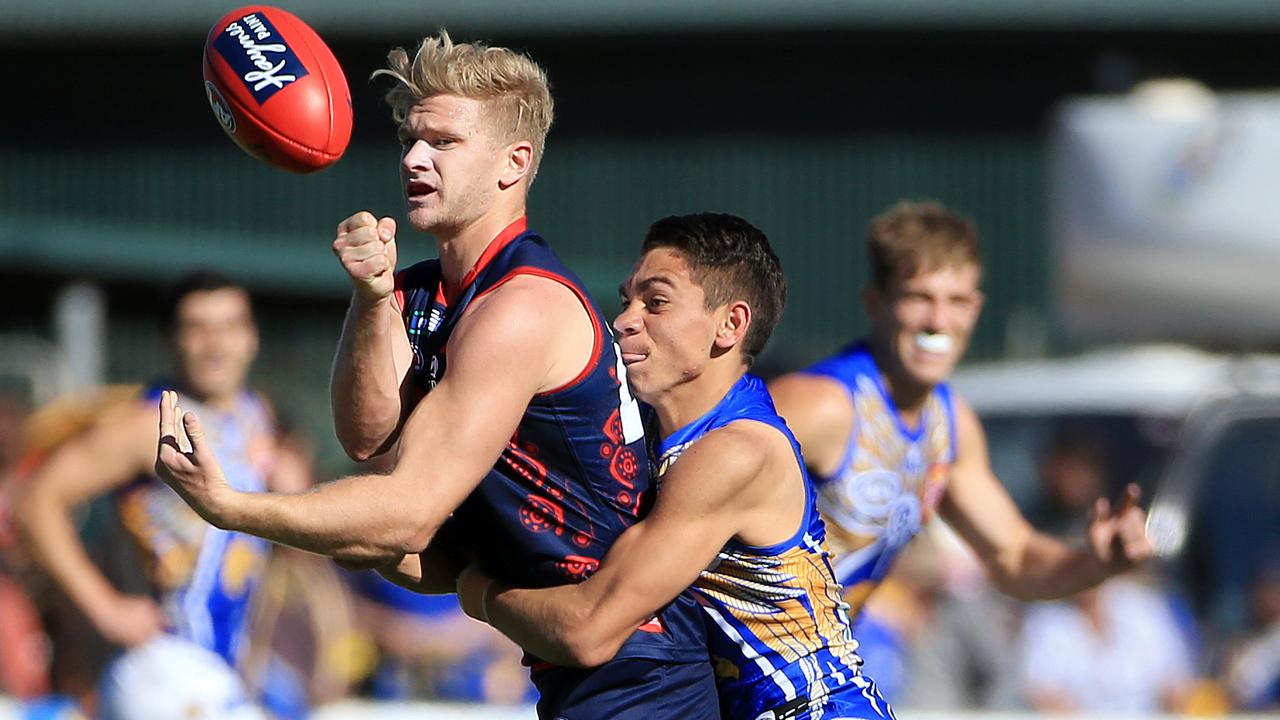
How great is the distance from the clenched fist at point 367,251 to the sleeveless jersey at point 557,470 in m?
0.29

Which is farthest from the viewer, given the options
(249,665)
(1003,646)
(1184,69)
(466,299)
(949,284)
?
(1184,69)

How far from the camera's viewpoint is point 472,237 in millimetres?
4020

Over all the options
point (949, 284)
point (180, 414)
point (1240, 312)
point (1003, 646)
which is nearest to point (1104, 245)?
point (1240, 312)

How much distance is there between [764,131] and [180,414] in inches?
532

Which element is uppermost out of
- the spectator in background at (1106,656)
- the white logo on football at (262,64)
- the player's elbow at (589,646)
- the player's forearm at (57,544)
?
the white logo on football at (262,64)

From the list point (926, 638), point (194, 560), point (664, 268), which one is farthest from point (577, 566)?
point (926, 638)

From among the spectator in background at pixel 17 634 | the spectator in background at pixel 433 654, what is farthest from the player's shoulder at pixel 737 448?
the spectator in background at pixel 17 634

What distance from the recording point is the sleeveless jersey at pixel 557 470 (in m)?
3.92

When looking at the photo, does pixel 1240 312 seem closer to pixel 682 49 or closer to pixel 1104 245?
pixel 1104 245

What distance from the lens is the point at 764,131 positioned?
16.8m

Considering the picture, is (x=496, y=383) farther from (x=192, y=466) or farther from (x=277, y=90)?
(x=277, y=90)

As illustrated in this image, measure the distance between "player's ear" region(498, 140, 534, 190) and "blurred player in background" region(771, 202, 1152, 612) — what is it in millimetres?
1601

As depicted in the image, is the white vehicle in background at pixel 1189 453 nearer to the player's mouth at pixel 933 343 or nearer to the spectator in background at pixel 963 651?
the spectator in background at pixel 963 651

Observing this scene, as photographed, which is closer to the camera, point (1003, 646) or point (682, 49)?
point (1003, 646)
